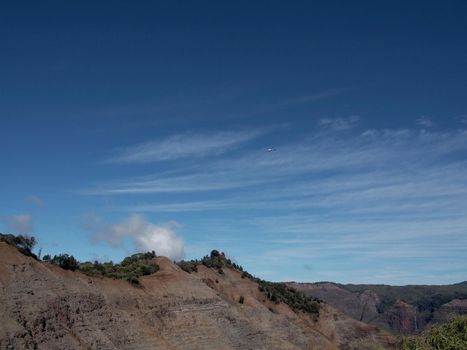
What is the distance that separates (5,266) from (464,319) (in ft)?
113

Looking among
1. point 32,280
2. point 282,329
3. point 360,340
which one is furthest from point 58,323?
point 360,340

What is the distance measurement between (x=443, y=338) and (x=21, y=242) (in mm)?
34570

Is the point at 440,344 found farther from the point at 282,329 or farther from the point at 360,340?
the point at 360,340

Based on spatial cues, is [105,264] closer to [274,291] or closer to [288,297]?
[274,291]

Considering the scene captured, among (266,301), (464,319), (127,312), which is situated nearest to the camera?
(464,319)

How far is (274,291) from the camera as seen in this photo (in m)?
96.9

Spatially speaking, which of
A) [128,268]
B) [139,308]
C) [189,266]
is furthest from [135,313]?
[189,266]

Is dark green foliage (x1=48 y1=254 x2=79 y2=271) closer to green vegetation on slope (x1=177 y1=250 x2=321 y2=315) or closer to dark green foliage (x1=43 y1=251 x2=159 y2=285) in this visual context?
dark green foliage (x1=43 y1=251 x2=159 y2=285)

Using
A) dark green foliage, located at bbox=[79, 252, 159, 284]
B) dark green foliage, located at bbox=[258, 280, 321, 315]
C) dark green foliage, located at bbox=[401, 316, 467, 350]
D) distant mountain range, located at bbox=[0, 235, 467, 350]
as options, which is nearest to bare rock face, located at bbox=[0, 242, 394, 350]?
distant mountain range, located at bbox=[0, 235, 467, 350]

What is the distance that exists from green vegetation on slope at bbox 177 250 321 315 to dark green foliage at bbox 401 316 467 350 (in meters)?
48.7

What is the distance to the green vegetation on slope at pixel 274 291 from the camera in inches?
3617

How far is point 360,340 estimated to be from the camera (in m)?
97.9

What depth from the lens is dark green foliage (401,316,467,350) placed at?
31797 millimetres

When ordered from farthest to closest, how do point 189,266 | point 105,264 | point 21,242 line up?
point 189,266 < point 105,264 < point 21,242
